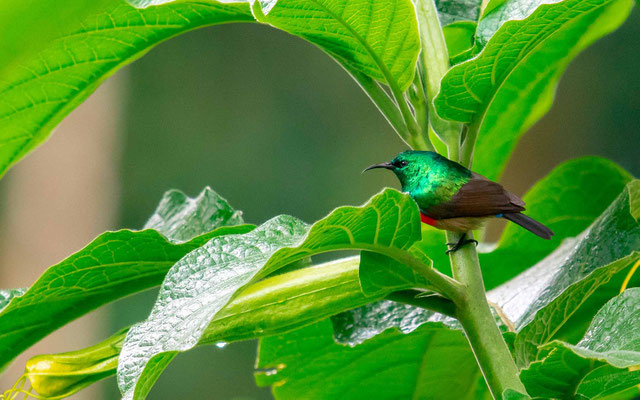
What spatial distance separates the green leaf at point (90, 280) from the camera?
0.74 metres

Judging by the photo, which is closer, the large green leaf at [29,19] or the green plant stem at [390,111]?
the large green leaf at [29,19]

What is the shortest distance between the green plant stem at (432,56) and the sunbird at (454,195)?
38mm

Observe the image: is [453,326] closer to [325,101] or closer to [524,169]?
[524,169]

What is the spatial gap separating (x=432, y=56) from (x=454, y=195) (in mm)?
163

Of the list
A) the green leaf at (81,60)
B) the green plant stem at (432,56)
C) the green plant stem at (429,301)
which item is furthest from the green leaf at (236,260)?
the green leaf at (81,60)

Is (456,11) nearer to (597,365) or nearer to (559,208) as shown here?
(559,208)

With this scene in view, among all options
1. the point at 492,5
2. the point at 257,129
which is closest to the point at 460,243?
the point at 492,5

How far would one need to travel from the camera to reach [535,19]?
0.69 metres

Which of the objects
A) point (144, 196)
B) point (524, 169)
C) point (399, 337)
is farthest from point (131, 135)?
point (399, 337)

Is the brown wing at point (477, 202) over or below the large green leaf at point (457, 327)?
over

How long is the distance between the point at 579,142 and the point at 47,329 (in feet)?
13.0

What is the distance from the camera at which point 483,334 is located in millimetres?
664

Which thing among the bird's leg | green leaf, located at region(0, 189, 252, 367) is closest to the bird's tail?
→ the bird's leg

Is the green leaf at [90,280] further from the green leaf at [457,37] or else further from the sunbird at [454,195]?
the green leaf at [457,37]
